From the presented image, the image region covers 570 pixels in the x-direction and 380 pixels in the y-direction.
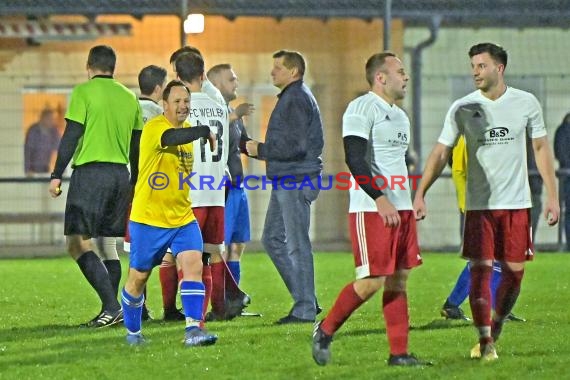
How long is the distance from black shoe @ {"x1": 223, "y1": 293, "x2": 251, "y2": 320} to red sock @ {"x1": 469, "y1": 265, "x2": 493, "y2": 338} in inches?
107

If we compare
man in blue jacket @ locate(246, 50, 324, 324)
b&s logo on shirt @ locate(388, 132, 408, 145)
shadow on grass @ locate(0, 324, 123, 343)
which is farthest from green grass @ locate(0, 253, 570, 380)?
b&s logo on shirt @ locate(388, 132, 408, 145)

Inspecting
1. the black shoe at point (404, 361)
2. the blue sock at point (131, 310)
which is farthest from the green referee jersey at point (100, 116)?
the black shoe at point (404, 361)

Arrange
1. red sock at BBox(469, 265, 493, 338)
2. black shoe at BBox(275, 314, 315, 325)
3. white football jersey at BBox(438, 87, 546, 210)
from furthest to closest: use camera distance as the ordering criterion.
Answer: black shoe at BBox(275, 314, 315, 325), white football jersey at BBox(438, 87, 546, 210), red sock at BBox(469, 265, 493, 338)

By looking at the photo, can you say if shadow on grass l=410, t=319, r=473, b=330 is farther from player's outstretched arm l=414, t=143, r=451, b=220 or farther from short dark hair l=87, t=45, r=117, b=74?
short dark hair l=87, t=45, r=117, b=74

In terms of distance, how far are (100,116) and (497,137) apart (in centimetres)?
294

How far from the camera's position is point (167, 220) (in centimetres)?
846

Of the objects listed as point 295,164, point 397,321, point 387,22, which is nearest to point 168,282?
point 295,164

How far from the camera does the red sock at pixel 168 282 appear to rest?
33.3 feet

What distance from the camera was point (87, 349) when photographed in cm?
844

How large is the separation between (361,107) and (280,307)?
3994mm

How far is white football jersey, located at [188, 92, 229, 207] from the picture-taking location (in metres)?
9.69

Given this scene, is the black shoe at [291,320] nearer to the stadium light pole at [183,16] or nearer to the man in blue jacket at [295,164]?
the man in blue jacket at [295,164]

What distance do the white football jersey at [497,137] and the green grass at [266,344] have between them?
0.89 meters
